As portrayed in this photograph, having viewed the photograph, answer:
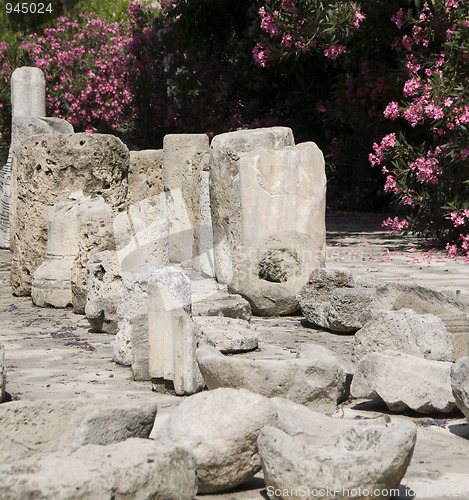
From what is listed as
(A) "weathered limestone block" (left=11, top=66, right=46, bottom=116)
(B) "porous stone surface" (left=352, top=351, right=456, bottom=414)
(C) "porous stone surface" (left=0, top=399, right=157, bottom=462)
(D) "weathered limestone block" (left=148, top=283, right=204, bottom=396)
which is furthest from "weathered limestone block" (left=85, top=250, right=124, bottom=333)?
(A) "weathered limestone block" (left=11, top=66, right=46, bottom=116)

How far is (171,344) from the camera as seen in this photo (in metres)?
5.37

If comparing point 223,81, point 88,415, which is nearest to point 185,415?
point 88,415

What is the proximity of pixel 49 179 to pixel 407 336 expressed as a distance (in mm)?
4485

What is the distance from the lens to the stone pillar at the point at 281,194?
26.9 feet

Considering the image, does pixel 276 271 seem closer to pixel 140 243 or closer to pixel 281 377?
pixel 140 243

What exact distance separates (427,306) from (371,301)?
20.3 inches

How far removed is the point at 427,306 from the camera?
636 cm

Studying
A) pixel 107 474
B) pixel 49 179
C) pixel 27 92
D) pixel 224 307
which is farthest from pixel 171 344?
pixel 27 92

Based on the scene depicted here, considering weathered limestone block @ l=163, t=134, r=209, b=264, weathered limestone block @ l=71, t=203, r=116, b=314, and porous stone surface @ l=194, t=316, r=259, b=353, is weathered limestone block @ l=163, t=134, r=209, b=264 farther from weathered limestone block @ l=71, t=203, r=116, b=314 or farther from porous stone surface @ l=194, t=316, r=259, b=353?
porous stone surface @ l=194, t=316, r=259, b=353

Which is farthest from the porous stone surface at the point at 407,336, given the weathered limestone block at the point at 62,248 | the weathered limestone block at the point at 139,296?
the weathered limestone block at the point at 62,248

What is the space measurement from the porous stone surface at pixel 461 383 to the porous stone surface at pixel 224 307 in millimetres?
A: 2857

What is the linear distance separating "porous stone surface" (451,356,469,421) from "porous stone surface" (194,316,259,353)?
6.61 feet

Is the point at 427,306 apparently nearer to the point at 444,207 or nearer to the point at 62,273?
the point at 62,273

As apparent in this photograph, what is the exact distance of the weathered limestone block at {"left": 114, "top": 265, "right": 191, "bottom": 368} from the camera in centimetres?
562
